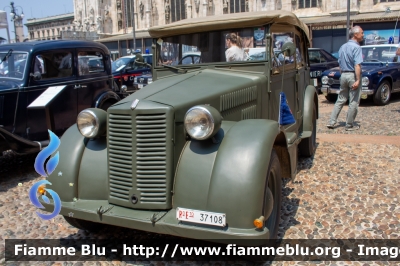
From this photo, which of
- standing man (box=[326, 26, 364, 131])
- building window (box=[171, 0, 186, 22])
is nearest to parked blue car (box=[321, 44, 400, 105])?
standing man (box=[326, 26, 364, 131])

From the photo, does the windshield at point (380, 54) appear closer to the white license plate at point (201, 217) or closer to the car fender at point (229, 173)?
the car fender at point (229, 173)

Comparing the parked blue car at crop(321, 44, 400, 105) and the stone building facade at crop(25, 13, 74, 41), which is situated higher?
the stone building facade at crop(25, 13, 74, 41)

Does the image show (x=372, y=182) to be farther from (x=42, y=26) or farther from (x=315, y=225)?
(x=42, y=26)

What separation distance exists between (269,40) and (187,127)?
1.66 meters

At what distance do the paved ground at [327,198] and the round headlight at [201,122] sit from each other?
1.11 metres

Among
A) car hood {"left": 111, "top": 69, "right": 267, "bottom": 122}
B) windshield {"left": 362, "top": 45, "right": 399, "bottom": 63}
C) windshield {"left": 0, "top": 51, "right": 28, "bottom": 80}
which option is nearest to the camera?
car hood {"left": 111, "top": 69, "right": 267, "bottom": 122}

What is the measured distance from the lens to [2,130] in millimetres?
5465

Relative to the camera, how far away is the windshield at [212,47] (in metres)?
4.18

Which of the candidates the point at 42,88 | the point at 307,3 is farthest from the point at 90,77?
the point at 307,3

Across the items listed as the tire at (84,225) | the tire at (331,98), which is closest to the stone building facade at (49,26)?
the tire at (331,98)

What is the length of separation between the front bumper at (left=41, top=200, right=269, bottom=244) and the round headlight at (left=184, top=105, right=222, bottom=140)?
61 cm

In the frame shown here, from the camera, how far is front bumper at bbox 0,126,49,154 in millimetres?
5520

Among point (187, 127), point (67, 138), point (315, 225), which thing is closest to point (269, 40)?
point (187, 127)

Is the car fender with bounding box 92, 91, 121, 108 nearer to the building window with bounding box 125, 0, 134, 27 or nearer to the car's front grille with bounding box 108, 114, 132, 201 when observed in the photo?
the car's front grille with bounding box 108, 114, 132, 201
